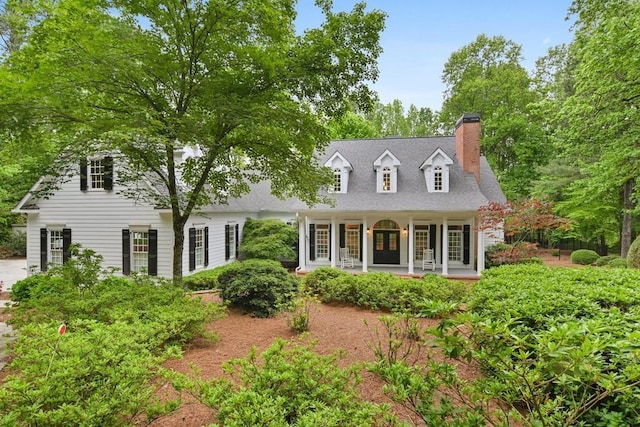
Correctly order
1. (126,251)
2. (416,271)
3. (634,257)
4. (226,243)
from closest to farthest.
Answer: (634,257)
(126,251)
(416,271)
(226,243)

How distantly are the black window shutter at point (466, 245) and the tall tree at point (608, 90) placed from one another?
5.02 m

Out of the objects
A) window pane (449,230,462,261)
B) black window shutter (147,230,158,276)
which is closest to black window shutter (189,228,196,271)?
black window shutter (147,230,158,276)

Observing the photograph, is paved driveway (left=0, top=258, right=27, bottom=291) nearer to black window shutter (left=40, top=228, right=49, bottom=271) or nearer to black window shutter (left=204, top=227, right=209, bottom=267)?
black window shutter (left=40, top=228, right=49, bottom=271)

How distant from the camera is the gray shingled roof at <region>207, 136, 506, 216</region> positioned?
47.4 feet

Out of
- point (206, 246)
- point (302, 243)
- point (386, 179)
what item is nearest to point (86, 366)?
point (206, 246)

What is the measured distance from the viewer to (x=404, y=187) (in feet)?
51.3

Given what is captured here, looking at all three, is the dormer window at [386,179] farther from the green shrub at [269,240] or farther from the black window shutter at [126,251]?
the black window shutter at [126,251]

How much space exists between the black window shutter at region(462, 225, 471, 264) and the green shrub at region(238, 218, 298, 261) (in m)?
8.15

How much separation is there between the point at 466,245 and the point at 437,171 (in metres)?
3.69

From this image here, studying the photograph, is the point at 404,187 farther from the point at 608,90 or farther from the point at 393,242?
the point at 608,90

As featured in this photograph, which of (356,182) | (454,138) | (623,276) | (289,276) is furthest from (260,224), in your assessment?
(623,276)

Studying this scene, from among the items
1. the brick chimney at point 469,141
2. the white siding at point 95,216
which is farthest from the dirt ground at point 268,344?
the brick chimney at point 469,141

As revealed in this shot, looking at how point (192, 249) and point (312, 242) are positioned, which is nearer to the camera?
point (192, 249)

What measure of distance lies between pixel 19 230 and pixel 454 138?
3003cm
